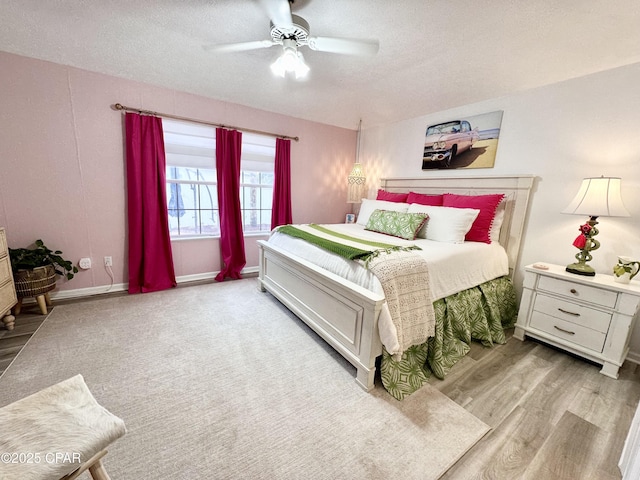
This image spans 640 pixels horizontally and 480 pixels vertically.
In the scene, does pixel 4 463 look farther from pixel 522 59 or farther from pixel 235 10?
pixel 522 59

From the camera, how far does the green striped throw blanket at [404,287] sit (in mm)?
1589

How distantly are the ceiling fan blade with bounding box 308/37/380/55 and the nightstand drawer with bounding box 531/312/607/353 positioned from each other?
2.43 meters

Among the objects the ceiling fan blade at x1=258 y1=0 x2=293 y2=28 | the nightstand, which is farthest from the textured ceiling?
the nightstand

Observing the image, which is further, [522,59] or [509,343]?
[509,343]

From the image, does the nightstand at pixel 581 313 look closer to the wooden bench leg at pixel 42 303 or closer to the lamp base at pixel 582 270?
the lamp base at pixel 582 270

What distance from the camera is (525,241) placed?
255cm

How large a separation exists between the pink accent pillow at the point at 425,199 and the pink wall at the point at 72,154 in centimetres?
238

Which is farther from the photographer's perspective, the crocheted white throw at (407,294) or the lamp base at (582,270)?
the lamp base at (582,270)

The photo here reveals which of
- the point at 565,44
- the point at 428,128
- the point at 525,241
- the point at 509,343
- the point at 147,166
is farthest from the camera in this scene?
the point at 428,128

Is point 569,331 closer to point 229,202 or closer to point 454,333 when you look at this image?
point 454,333

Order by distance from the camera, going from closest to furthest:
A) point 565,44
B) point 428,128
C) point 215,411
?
point 215,411 → point 565,44 → point 428,128

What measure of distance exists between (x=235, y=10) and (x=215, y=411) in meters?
2.37

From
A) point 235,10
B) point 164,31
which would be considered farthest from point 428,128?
point 164,31

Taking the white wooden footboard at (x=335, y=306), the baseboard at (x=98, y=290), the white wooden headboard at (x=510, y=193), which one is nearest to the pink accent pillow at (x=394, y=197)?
the white wooden headboard at (x=510, y=193)
